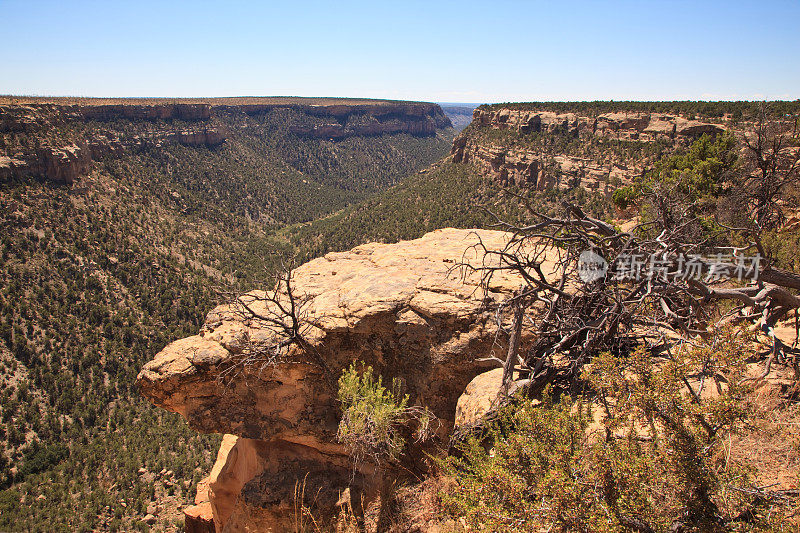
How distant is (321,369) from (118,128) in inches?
3351

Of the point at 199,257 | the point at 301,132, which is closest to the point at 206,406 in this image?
the point at 199,257

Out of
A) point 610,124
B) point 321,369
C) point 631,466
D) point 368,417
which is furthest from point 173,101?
point 631,466

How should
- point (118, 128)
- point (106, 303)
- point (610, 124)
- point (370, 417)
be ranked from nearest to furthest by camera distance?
point (370, 417) < point (106, 303) < point (610, 124) < point (118, 128)

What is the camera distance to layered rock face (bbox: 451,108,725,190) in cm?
4031

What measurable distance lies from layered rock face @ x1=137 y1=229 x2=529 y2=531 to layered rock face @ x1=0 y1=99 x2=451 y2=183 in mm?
56143

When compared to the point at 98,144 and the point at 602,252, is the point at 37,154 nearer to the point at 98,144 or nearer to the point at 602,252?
the point at 98,144

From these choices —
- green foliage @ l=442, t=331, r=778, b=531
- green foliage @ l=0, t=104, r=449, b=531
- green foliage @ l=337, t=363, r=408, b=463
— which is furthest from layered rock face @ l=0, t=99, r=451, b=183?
green foliage @ l=442, t=331, r=778, b=531

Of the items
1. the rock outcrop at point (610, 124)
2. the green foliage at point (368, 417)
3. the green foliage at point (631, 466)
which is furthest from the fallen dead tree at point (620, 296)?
the rock outcrop at point (610, 124)

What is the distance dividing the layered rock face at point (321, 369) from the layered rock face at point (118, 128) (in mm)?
56143

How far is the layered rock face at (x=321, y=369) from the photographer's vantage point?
942 cm

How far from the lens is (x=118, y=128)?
238 feet

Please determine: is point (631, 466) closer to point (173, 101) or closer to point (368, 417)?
point (368, 417)

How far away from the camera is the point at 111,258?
47.3 m

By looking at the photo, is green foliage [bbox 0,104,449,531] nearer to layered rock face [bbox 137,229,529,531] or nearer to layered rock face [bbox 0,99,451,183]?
layered rock face [bbox 0,99,451,183]
